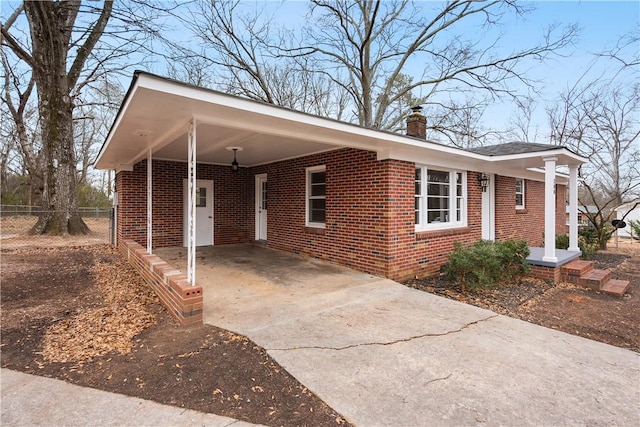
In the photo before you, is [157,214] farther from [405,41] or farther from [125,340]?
[405,41]

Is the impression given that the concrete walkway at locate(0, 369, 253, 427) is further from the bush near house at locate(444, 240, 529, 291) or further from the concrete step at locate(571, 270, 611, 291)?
the concrete step at locate(571, 270, 611, 291)

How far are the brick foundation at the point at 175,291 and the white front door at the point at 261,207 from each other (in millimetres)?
4282

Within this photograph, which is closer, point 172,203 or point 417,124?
point 417,124

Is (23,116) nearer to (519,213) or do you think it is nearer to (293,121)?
(293,121)

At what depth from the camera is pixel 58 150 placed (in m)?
10.6

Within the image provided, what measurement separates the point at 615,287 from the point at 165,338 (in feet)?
24.7

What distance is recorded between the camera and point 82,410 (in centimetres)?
218

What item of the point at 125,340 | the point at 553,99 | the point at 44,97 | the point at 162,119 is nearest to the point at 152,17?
the point at 44,97

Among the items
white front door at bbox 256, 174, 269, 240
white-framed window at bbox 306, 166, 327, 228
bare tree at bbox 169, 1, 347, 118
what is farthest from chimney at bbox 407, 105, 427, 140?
bare tree at bbox 169, 1, 347, 118

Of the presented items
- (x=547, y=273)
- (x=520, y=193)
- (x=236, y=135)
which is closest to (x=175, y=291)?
(x=236, y=135)

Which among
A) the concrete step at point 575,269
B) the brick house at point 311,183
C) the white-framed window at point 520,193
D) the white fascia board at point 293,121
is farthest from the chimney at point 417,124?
the white-framed window at point 520,193

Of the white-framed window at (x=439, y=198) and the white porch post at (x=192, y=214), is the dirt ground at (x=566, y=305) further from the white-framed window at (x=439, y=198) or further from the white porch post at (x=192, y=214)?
the white porch post at (x=192, y=214)

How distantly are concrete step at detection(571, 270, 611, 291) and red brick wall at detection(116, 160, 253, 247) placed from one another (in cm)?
814

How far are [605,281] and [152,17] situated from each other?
12.6m
